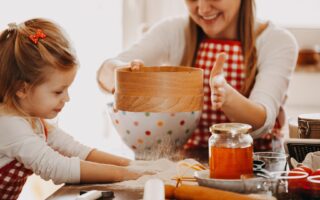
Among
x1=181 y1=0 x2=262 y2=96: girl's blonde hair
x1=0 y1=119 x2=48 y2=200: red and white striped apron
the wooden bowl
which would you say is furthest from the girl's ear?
x1=181 y1=0 x2=262 y2=96: girl's blonde hair

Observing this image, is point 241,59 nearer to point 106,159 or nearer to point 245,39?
point 245,39

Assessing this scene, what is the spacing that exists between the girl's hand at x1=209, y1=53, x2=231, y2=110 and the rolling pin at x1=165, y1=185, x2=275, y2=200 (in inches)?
16.5

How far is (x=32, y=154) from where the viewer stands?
1.42 meters

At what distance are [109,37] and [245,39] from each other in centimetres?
133

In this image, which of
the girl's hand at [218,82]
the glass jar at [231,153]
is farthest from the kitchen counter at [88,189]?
the girl's hand at [218,82]

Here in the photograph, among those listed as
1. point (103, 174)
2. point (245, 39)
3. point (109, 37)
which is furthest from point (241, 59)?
point (109, 37)

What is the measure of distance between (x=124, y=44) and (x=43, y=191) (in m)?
0.91

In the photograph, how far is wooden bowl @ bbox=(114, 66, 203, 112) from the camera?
1.53 metres

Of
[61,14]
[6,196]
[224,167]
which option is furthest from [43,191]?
[224,167]

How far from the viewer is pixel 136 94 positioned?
5.09 ft

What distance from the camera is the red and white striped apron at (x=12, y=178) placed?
1511 millimetres

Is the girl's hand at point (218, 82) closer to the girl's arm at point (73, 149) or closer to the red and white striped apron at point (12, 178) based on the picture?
the girl's arm at point (73, 149)

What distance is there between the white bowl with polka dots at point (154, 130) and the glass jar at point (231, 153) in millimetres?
409

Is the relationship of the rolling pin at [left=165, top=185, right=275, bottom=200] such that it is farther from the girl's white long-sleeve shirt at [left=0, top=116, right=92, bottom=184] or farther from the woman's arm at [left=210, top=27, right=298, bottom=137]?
the woman's arm at [left=210, top=27, right=298, bottom=137]
